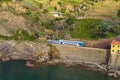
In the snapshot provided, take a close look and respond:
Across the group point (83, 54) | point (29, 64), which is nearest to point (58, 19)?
point (83, 54)

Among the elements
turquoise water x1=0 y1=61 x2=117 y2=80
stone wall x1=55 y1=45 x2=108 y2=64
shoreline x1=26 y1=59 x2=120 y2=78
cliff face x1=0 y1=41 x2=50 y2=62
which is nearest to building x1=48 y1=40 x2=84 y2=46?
stone wall x1=55 y1=45 x2=108 y2=64

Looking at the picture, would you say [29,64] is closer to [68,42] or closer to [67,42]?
[67,42]

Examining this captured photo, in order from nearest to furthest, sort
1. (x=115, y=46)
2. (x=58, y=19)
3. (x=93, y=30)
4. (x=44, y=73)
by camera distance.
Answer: (x=44, y=73), (x=115, y=46), (x=93, y=30), (x=58, y=19)

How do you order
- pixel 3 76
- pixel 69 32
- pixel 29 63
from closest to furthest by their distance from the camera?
1. pixel 3 76
2. pixel 29 63
3. pixel 69 32

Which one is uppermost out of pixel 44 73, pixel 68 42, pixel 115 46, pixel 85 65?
pixel 68 42

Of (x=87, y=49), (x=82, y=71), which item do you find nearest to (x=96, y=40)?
(x=87, y=49)

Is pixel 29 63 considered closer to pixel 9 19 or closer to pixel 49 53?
pixel 49 53

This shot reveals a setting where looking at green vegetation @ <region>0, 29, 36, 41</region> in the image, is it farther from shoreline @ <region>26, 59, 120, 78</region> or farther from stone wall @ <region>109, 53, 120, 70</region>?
stone wall @ <region>109, 53, 120, 70</region>

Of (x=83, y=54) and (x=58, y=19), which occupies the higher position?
(x=58, y=19)
